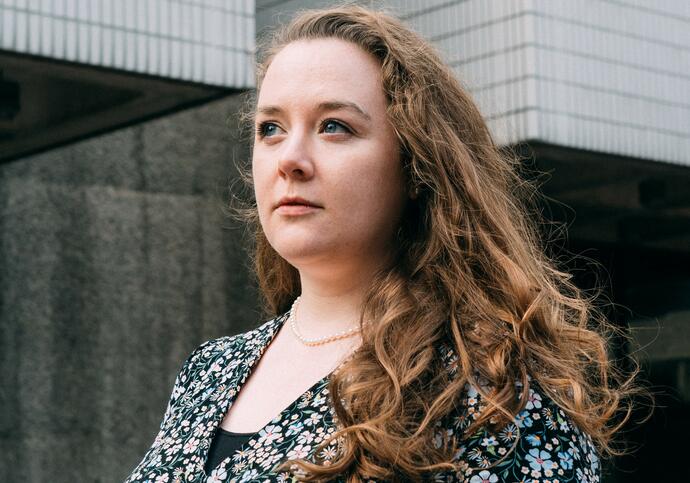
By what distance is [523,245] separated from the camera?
7.07 feet

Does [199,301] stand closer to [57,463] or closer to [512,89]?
[57,463]

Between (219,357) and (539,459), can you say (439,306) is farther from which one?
(219,357)

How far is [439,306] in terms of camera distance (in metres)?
2.00

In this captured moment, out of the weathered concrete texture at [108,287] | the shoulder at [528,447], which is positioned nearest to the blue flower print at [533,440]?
the shoulder at [528,447]

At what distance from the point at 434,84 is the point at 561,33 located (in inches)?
131

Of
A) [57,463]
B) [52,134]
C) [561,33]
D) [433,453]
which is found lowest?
[57,463]

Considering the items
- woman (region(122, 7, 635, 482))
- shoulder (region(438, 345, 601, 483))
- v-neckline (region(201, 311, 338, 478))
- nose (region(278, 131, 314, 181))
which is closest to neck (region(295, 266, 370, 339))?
woman (region(122, 7, 635, 482))

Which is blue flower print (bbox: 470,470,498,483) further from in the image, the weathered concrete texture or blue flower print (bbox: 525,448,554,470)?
the weathered concrete texture

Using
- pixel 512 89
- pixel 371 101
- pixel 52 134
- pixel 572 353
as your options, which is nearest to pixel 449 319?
pixel 572 353

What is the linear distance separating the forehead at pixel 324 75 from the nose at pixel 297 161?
9 cm

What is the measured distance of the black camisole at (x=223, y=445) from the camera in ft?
6.86

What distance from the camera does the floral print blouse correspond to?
1813 millimetres

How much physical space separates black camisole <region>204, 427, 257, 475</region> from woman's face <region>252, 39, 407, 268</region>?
1.05ft

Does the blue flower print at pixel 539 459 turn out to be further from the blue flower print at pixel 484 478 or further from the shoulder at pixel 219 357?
the shoulder at pixel 219 357
